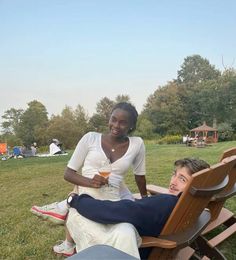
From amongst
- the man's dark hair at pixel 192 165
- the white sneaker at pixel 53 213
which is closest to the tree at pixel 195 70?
the man's dark hair at pixel 192 165

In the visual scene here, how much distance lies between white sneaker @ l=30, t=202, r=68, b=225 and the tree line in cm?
3858

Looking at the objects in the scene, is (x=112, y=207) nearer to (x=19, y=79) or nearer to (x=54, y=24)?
(x=54, y=24)

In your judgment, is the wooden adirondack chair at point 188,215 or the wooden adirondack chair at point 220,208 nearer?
the wooden adirondack chair at point 188,215

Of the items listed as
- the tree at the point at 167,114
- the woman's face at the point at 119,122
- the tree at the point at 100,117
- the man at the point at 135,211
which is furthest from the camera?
the tree at the point at 100,117

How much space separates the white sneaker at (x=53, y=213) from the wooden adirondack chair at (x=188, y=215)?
33.5 inches

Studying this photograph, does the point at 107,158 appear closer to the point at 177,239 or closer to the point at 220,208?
the point at 177,239

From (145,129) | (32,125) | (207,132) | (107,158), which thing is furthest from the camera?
(32,125)

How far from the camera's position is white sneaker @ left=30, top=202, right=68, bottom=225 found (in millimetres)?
2890

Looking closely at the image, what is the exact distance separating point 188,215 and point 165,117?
146 feet

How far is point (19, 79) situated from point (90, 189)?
1127 inches

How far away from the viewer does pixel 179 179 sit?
294 centimetres

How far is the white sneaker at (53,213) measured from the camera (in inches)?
114

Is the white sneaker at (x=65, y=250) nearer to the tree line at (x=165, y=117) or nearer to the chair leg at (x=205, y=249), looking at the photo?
the chair leg at (x=205, y=249)

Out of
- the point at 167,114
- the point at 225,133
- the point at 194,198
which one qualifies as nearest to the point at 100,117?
the point at 167,114
